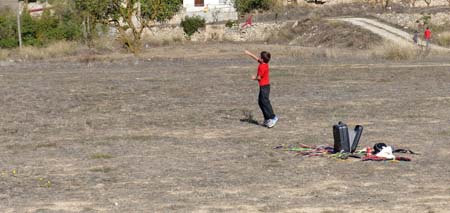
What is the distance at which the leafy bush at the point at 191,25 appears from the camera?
61719mm

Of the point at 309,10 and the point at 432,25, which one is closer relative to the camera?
the point at 432,25

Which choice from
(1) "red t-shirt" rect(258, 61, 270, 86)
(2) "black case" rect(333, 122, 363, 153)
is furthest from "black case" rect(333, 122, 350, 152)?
(1) "red t-shirt" rect(258, 61, 270, 86)

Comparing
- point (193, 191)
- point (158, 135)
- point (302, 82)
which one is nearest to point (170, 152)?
point (158, 135)

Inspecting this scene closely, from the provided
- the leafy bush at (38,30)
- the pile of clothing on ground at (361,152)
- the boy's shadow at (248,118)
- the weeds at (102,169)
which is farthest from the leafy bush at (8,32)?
the weeds at (102,169)

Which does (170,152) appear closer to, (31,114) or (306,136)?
(306,136)

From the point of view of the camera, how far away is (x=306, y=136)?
17812 millimetres

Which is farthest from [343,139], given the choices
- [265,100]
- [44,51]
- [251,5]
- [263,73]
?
[251,5]

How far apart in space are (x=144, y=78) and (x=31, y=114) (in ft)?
31.2

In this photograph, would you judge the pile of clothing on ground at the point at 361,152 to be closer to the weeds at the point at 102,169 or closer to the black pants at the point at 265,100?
the black pants at the point at 265,100

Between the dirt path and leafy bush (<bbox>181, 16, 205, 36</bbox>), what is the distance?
9.47m

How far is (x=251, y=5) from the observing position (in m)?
71.8

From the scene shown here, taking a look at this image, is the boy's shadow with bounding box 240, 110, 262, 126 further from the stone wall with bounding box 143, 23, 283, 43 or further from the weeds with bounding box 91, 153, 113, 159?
the stone wall with bounding box 143, 23, 283, 43

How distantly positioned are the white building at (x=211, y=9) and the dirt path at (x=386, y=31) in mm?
11227

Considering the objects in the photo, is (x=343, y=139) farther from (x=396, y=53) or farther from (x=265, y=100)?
(x=396, y=53)
